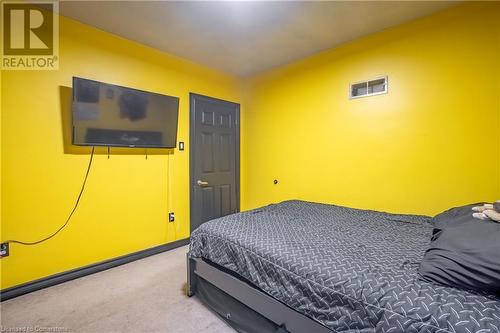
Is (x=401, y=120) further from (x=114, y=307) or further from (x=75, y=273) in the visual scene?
(x=75, y=273)

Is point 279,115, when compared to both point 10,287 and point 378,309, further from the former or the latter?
point 10,287

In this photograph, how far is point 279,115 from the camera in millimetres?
3590

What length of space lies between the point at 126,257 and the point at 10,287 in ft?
3.10

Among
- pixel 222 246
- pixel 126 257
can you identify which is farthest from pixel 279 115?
pixel 126 257

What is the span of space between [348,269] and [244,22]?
2.32 meters

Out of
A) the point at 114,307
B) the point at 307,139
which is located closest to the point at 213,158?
the point at 307,139

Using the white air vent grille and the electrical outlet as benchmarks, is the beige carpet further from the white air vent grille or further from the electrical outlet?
the white air vent grille

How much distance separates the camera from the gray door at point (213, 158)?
347 centimetres

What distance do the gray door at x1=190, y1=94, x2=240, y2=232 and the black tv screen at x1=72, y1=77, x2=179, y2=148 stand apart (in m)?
0.44

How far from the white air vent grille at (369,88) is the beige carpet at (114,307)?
102 inches

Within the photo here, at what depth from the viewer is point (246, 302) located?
1593 millimetres

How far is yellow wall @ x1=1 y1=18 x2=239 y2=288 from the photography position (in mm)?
2139

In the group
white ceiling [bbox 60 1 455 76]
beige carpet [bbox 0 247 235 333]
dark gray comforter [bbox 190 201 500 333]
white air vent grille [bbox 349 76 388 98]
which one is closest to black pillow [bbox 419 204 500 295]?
dark gray comforter [bbox 190 201 500 333]

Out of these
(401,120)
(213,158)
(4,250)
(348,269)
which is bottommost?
(4,250)
